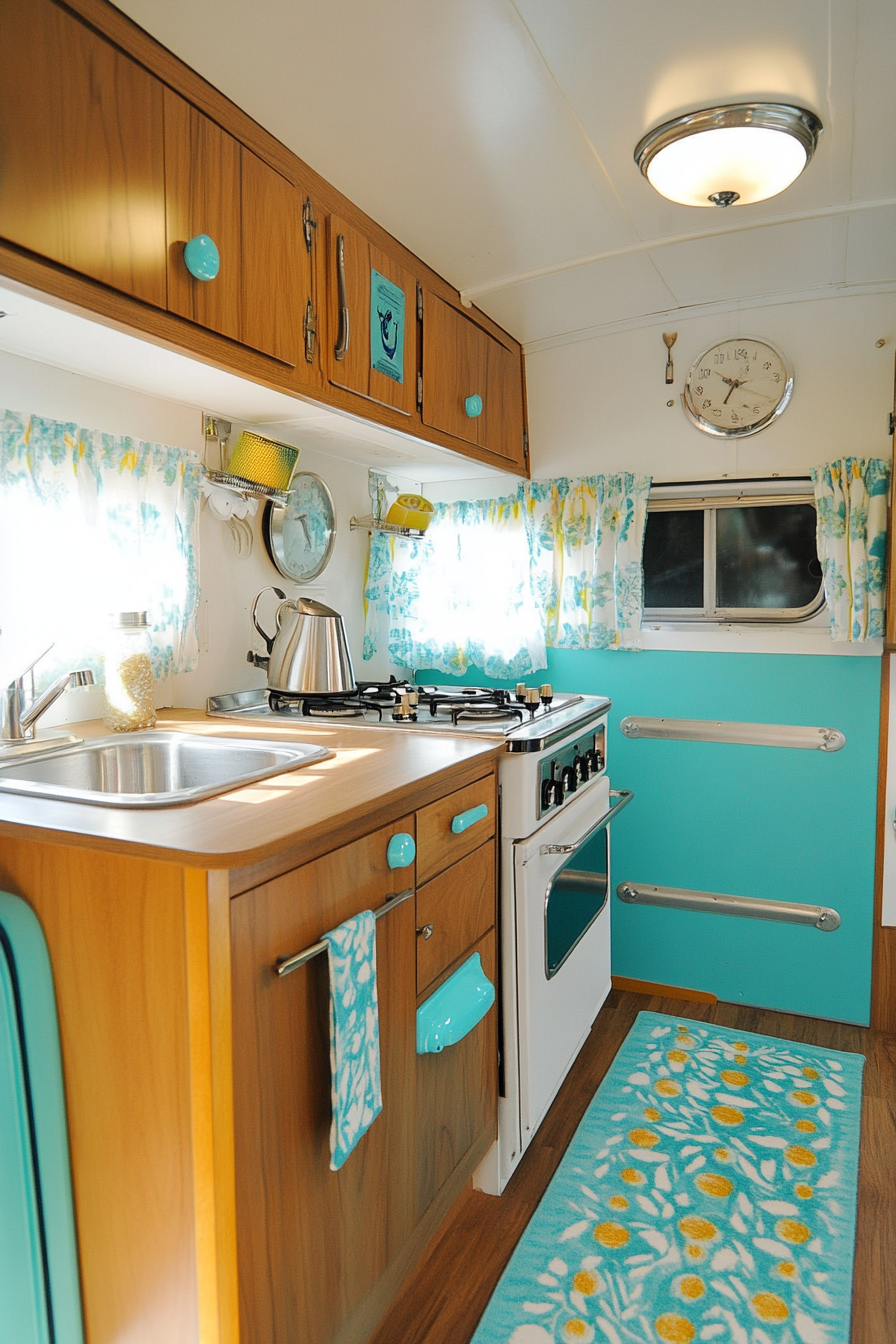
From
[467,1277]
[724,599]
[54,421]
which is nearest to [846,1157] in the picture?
[467,1277]

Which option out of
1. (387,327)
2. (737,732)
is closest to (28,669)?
(387,327)

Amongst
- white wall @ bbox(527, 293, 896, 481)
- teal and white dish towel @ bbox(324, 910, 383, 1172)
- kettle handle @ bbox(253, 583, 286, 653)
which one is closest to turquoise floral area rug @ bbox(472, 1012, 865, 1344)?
teal and white dish towel @ bbox(324, 910, 383, 1172)

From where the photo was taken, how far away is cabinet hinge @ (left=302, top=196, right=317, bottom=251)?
5.73ft

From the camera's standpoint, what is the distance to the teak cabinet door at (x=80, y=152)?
1.14m

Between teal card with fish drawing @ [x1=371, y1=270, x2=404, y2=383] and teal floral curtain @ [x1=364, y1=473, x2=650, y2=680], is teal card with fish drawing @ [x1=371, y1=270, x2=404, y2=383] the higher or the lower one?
the higher one

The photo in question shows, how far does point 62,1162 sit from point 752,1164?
5.03ft

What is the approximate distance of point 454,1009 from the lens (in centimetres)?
159

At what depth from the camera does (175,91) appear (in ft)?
4.59

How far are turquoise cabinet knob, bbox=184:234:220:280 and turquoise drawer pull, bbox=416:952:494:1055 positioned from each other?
4.37 ft

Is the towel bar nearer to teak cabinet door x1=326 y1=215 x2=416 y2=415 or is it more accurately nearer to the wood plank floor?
the wood plank floor

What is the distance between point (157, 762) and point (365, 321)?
1100 millimetres

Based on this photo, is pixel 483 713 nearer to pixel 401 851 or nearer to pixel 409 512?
pixel 401 851

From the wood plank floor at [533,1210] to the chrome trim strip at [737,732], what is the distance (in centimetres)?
88

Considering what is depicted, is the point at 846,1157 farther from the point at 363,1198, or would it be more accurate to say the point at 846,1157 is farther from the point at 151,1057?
the point at 151,1057
